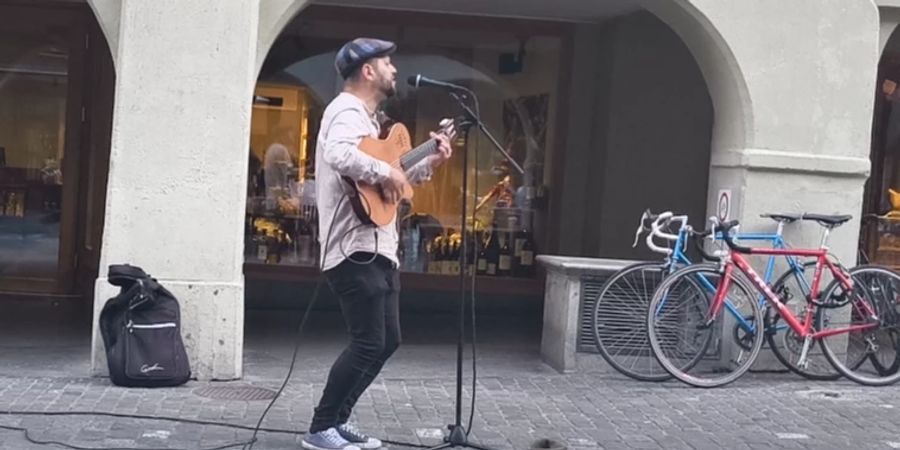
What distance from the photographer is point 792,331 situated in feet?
26.1

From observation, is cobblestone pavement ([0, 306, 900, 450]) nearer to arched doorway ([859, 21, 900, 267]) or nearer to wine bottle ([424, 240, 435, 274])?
wine bottle ([424, 240, 435, 274])

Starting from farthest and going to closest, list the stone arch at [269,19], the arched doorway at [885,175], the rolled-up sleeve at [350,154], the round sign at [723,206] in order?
1. the arched doorway at [885,175]
2. the round sign at [723,206]
3. the stone arch at [269,19]
4. the rolled-up sleeve at [350,154]

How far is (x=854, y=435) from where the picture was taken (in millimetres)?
6590

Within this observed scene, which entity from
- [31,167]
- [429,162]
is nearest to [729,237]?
[429,162]

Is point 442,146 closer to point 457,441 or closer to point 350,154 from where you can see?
point 350,154

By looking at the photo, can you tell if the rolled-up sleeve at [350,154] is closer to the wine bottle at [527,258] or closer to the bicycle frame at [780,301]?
the bicycle frame at [780,301]

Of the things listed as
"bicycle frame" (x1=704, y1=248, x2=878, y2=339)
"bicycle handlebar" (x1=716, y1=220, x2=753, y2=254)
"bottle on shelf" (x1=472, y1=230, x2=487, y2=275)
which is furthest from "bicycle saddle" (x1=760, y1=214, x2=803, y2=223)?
"bottle on shelf" (x1=472, y1=230, x2=487, y2=275)

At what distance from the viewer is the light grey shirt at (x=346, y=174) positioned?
514cm

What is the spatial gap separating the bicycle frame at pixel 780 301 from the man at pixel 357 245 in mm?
2876

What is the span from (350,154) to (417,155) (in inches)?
16.1

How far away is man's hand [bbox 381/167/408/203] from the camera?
522cm

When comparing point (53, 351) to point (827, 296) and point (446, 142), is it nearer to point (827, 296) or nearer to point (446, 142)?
point (446, 142)

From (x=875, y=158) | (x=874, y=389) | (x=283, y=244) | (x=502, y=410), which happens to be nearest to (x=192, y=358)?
(x=502, y=410)

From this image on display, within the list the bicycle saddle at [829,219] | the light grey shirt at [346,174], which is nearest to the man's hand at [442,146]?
the light grey shirt at [346,174]
